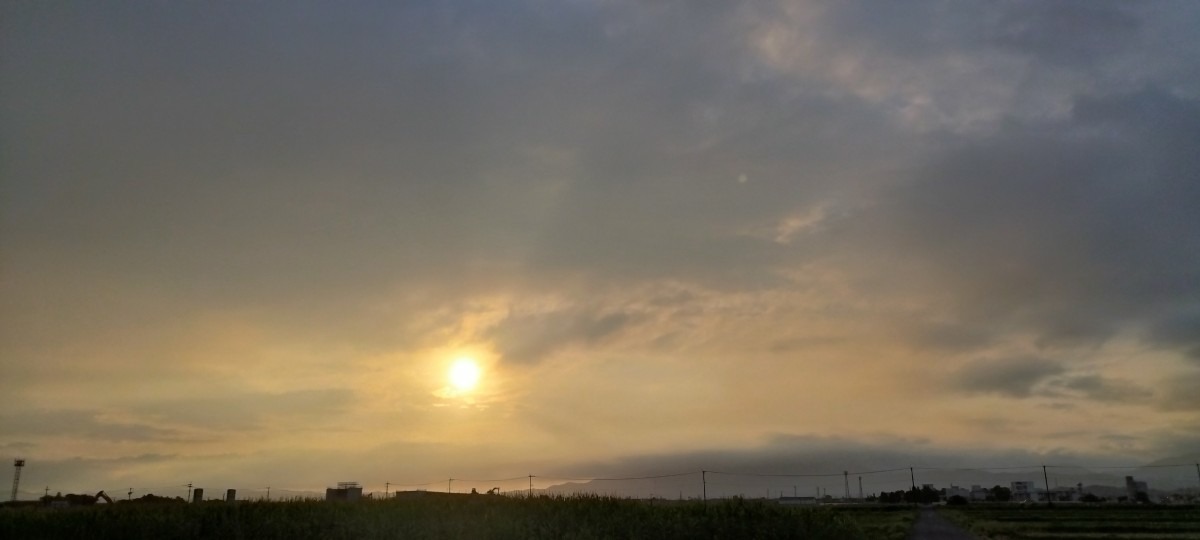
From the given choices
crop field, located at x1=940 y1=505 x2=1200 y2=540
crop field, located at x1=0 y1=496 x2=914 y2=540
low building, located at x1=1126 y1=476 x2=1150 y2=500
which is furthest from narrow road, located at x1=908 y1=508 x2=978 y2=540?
low building, located at x1=1126 y1=476 x2=1150 y2=500

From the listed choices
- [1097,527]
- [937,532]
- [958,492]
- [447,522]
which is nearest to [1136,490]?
[958,492]

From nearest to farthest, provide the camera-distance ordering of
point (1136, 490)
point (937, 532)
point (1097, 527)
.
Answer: point (937, 532) → point (1097, 527) → point (1136, 490)

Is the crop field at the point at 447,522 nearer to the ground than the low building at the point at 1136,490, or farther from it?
farther from it

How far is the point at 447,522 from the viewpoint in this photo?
26562 millimetres

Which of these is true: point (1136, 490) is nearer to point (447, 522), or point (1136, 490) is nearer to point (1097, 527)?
point (1097, 527)

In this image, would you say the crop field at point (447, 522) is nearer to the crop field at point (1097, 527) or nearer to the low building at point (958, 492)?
the crop field at point (1097, 527)

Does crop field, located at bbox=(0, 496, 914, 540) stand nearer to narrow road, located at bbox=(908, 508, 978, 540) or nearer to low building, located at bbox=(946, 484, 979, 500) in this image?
narrow road, located at bbox=(908, 508, 978, 540)

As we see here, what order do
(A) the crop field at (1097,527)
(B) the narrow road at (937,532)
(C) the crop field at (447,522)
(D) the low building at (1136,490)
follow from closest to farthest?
1. (C) the crop field at (447,522)
2. (A) the crop field at (1097,527)
3. (B) the narrow road at (937,532)
4. (D) the low building at (1136,490)

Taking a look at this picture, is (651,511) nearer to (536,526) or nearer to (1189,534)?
(536,526)

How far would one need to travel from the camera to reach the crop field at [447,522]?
2536 centimetres

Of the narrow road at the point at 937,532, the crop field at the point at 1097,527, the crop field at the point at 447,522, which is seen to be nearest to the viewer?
the crop field at the point at 447,522

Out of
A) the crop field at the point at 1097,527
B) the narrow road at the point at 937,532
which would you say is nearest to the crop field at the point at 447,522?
the narrow road at the point at 937,532

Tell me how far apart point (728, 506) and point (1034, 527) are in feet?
63.6

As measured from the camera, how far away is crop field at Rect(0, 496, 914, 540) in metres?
25.4
